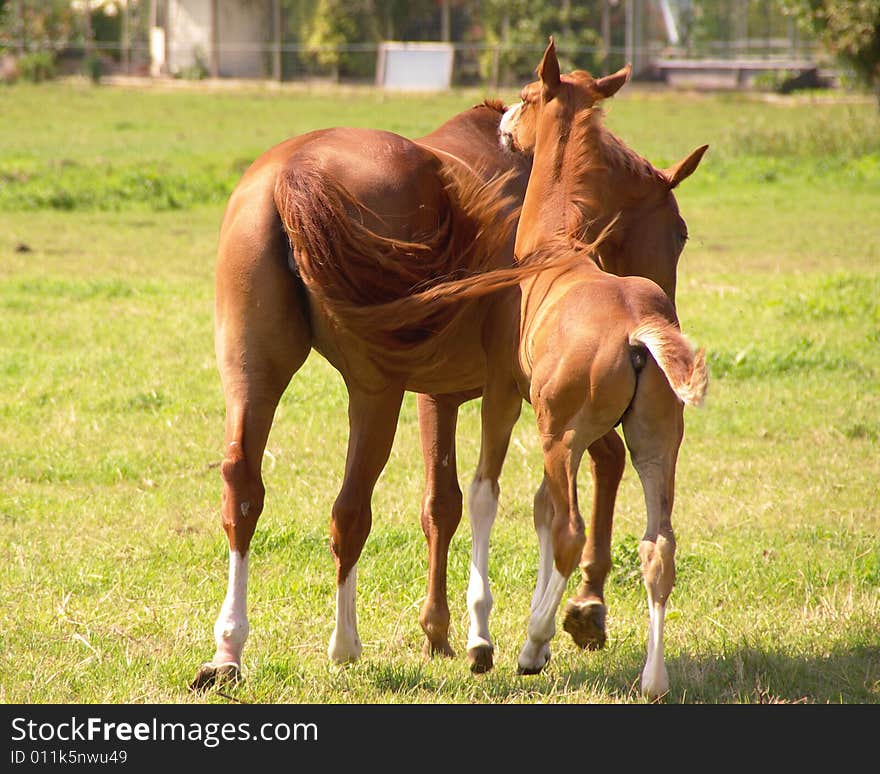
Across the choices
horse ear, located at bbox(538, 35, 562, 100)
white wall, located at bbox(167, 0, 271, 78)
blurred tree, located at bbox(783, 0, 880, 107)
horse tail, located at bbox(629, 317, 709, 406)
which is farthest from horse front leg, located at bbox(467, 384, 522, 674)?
white wall, located at bbox(167, 0, 271, 78)

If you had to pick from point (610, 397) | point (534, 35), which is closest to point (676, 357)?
point (610, 397)

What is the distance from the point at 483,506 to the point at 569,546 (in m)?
0.56

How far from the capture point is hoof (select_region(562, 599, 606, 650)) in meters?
4.11

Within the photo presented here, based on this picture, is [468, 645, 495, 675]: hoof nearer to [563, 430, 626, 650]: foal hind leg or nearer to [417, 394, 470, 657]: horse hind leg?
[417, 394, 470, 657]: horse hind leg

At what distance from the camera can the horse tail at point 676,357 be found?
115 inches

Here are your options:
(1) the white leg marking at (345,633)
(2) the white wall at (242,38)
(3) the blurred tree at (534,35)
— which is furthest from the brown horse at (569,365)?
(2) the white wall at (242,38)

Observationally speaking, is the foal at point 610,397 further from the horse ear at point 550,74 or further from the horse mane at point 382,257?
the horse ear at point 550,74

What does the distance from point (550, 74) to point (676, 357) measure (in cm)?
126

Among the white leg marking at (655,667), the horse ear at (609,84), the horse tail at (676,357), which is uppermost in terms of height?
the horse ear at (609,84)

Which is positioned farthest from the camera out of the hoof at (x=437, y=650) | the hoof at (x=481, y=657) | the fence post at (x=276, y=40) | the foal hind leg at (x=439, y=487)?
the fence post at (x=276, y=40)

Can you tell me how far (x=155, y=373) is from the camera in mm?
7641

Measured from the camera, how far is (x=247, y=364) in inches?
141
